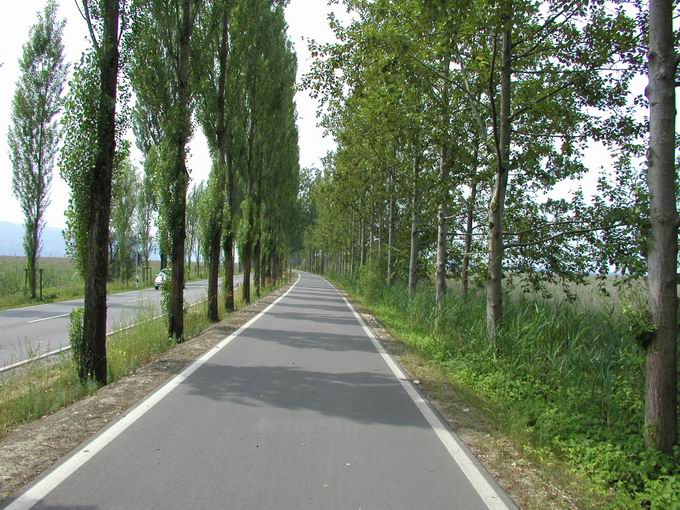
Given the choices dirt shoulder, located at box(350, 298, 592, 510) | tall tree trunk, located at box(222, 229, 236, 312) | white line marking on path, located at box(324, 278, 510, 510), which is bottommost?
dirt shoulder, located at box(350, 298, 592, 510)

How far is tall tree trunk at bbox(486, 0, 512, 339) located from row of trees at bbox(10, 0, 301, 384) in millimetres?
5905

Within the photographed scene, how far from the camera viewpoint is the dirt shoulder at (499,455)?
4172 millimetres

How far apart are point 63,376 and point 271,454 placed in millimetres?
4668

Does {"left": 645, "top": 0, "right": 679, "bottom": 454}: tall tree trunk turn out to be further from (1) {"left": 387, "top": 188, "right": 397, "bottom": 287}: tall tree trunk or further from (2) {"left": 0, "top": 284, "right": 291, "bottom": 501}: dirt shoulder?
(1) {"left": 387, "top": 188, "right": 397, "bottom": 287}: tall tree trunk

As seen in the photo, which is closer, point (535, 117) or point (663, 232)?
point (663, 232)

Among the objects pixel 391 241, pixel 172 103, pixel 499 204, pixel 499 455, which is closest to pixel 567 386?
pixel 499 455

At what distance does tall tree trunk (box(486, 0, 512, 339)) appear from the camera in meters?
8.76

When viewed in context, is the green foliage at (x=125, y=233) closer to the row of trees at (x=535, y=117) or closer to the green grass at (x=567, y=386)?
the row of trees at (x=535, y=117)

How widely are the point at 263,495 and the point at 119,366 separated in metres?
5.57

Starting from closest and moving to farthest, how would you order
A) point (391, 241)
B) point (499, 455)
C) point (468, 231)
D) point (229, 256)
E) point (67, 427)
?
point (499, 455) < point (67, 427) < point (468, 231) < point (229, 256) < point (391, 241)

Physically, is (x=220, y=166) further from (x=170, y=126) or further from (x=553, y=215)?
(x=553, y=215)

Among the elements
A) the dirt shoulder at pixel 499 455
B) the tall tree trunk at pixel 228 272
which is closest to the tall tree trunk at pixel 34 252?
the tall tree trunk at pixel 228 272

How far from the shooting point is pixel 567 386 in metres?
7.31

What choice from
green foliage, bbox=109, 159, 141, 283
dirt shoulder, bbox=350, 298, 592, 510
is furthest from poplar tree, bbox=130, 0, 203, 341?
green foliage, bbox=109, 159, 141, 283
